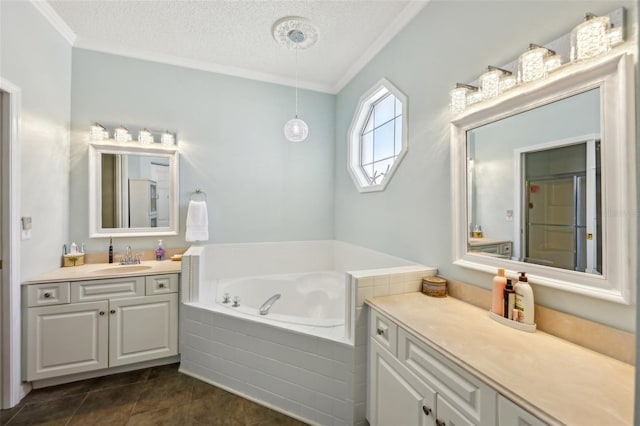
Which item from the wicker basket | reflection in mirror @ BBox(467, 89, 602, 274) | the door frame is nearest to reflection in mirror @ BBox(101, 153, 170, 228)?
the door frame

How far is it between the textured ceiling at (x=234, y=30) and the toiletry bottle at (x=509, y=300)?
1969 mm

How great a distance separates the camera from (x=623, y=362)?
3.03 feet

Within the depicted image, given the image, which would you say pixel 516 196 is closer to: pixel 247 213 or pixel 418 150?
pixel 418 150

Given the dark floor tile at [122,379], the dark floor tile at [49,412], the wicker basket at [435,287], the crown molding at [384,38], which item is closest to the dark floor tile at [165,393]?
the dark floor tile at [122,379]

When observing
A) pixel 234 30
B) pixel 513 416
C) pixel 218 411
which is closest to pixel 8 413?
pixel 218 411

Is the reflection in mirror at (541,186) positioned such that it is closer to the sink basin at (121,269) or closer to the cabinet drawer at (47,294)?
the sink basin at (121,269)

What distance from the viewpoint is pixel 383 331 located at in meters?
1.38

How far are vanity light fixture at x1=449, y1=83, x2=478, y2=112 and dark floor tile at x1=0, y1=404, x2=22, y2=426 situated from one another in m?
3.36

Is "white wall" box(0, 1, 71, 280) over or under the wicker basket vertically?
over

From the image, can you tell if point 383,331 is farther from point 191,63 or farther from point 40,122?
point 191,63

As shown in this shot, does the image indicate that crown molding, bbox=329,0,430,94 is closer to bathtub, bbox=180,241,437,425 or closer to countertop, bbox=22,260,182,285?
bathtub, bbox=180,241,437,425

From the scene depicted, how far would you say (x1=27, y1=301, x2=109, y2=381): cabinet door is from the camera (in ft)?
6.11

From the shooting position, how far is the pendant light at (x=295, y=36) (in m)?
2.09

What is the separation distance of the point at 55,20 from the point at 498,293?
12.0ft
